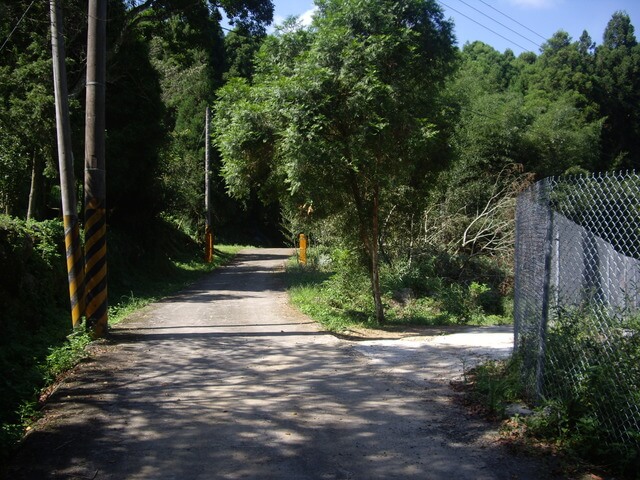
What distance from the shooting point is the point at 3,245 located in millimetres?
10148

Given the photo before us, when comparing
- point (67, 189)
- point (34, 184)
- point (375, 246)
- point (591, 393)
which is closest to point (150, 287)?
point (34, 184)

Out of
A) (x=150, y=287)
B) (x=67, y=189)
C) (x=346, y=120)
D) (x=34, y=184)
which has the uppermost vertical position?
(x=346, y=120)

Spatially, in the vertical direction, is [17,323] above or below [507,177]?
below

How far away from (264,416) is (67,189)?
606 centimetres

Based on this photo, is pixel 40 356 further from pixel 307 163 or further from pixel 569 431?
pixel 569 431

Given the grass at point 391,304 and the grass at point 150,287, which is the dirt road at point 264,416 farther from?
the grass at point 150,287

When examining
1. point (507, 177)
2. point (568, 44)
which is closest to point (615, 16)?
point (568, 44)

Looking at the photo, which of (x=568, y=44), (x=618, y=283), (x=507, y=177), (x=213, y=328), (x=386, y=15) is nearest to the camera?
(x=618, y=283)

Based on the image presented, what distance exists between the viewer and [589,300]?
4.67 metres

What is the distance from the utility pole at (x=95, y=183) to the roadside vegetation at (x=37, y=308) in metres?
0.60

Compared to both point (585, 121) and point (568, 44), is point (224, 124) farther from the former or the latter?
point (568, 44)

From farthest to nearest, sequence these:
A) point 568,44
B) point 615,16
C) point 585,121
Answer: point 615,16
point 568,44
point 585,121

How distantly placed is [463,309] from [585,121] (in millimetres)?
26063

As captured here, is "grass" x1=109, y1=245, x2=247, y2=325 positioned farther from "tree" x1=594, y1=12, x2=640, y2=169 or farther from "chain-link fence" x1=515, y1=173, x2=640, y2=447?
"tree" x1=594, y1=12, x2=640, y2=169
